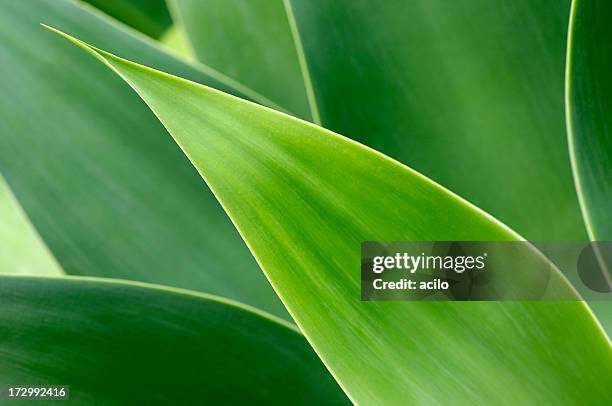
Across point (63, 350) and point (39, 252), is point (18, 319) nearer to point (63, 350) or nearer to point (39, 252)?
point (63, 350)

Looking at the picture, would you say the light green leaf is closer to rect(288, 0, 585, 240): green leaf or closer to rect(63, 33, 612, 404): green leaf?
rect(288, 0, 585, 240): green leaf

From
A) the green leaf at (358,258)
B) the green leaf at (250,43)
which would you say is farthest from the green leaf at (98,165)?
the green leaf at (358,258)

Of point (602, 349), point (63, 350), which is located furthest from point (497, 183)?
point (63, 350)

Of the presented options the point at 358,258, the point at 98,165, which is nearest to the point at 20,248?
the point at 98,165

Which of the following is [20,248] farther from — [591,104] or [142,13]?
[591,104]

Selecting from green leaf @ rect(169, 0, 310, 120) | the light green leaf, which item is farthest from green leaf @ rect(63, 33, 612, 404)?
the light green leaf
